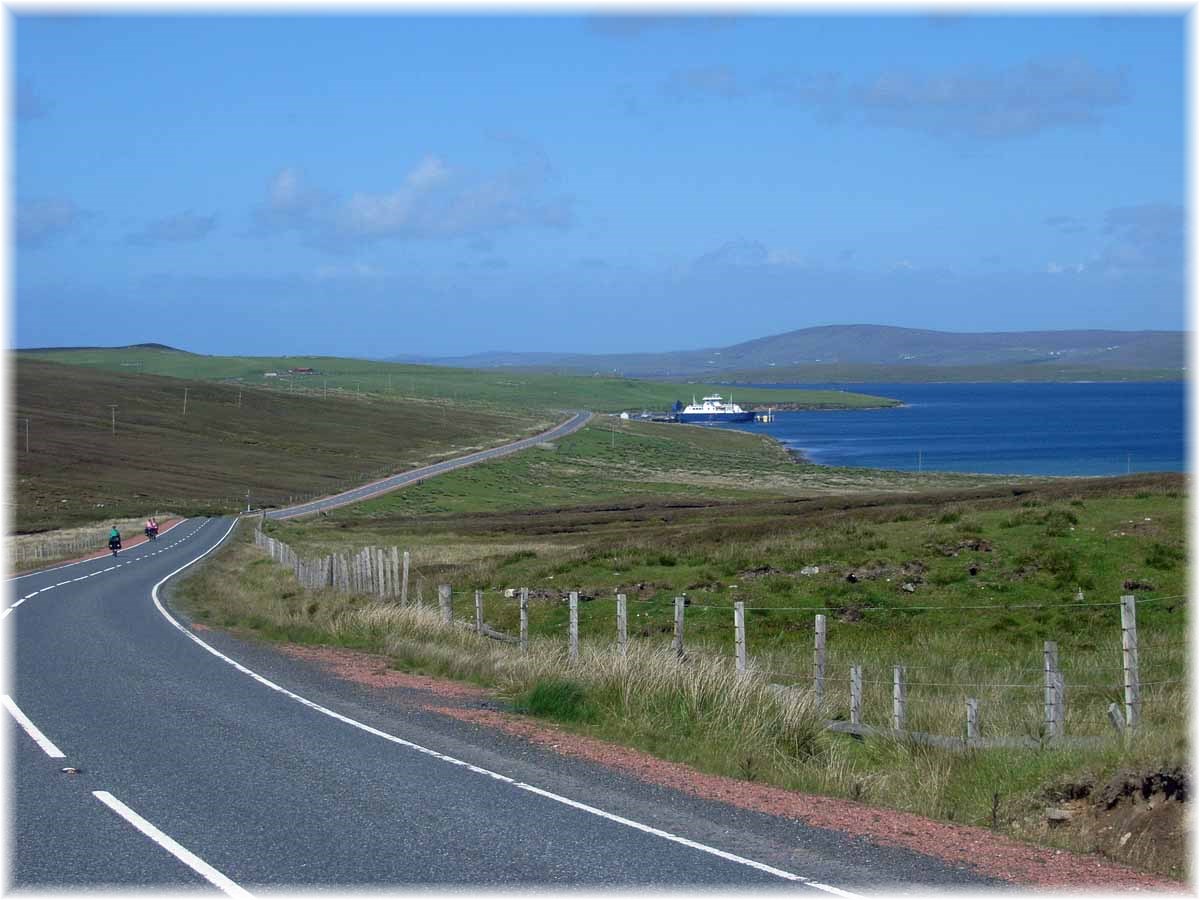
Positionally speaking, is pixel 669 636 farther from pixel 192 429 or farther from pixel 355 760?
pixel 192 429

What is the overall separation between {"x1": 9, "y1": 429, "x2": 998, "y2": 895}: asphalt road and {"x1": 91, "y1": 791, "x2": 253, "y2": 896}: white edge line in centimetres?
2

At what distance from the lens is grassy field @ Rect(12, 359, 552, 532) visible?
86.1 metres

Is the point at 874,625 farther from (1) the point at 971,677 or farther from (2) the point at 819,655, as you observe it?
(2) the point at 819,655

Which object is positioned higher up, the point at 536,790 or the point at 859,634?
the point at 536,790

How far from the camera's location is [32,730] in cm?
1309

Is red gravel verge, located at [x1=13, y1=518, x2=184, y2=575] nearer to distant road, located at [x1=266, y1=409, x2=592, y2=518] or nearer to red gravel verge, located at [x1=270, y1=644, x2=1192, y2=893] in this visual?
distant road, located at [x1=266, y1=409, x2=592, y2=518]

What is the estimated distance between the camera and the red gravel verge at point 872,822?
847cm

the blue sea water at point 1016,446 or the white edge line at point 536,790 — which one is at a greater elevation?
the blue sea water at point 1016,446

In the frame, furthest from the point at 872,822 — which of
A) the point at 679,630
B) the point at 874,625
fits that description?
the point at 874,625

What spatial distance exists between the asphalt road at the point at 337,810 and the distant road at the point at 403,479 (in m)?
65.3

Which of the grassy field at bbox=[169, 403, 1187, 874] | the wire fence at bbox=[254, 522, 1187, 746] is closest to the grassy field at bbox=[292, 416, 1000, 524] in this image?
the grassy field at bbox=[169, 403, 1187, 874]

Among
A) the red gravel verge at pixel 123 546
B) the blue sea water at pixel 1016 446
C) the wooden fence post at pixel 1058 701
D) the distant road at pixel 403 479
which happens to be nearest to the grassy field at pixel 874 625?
the wooden fence post at pixel 1058 701

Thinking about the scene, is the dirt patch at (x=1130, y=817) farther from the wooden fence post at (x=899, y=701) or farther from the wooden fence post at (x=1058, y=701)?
the wooden fence post at (x=899, y=701)

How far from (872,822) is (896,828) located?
245 mm
